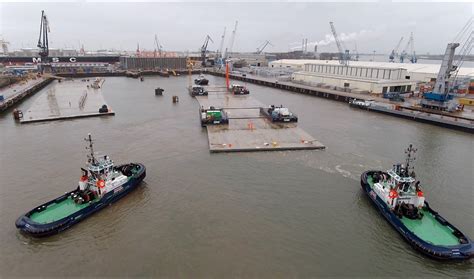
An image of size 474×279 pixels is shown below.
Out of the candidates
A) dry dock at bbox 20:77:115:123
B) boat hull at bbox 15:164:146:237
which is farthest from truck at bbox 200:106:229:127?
boat hull at bbox 15:164:146:237

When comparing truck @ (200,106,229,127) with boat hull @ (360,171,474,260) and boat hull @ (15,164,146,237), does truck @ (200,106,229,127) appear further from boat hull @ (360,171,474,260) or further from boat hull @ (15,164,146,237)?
boat hull @ (360,171,474,260)

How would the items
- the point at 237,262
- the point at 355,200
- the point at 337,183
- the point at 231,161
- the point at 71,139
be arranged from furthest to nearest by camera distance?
the point at 71,139 < the point at 231,161 < the point at 337,183 < the point at 355,200 < the point at 237,262

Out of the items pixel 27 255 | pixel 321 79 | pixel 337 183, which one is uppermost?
pixel 321 79

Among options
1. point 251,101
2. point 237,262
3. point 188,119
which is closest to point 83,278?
point 237,262

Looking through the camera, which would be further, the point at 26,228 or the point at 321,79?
the point at 321,79

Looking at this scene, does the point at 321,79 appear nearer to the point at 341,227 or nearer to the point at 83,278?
the point at 341,227

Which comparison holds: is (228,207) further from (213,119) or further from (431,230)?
(213,119)
